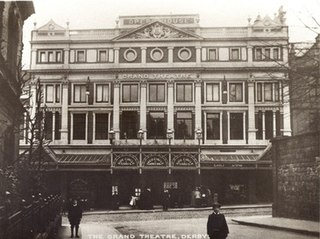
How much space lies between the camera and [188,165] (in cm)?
3466

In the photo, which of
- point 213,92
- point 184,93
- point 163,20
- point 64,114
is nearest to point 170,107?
point 184,93

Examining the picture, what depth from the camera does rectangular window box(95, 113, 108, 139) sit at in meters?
34.3

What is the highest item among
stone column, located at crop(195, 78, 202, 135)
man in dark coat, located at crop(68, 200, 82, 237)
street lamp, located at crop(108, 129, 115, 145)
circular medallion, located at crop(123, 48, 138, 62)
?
circular medallion, located at crop(123, 48, 138, 62)

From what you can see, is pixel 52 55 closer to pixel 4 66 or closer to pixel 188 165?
pixel 188 165

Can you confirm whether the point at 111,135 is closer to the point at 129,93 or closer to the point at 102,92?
the point at 102,92

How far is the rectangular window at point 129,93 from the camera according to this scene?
116ft

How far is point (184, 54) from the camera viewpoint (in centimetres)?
3497

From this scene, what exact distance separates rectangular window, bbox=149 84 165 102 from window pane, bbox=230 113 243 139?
4808mm

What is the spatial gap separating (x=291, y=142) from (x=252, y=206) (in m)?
10.2

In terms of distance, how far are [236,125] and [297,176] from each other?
13892 mm

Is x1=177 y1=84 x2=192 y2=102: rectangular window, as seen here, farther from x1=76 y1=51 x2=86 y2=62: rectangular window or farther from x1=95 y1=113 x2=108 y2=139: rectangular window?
x1=76 y1=51 x2=86 y2=62: rectangular window

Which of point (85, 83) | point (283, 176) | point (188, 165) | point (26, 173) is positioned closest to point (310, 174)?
point (283, 176)

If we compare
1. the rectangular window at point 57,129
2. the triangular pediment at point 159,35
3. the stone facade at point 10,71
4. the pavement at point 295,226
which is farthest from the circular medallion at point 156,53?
the pavement at point 295,226

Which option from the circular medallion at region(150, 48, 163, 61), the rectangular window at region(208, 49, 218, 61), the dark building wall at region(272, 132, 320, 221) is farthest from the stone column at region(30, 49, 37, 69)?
the dark building wall at region(272, 132, 320, 221)
